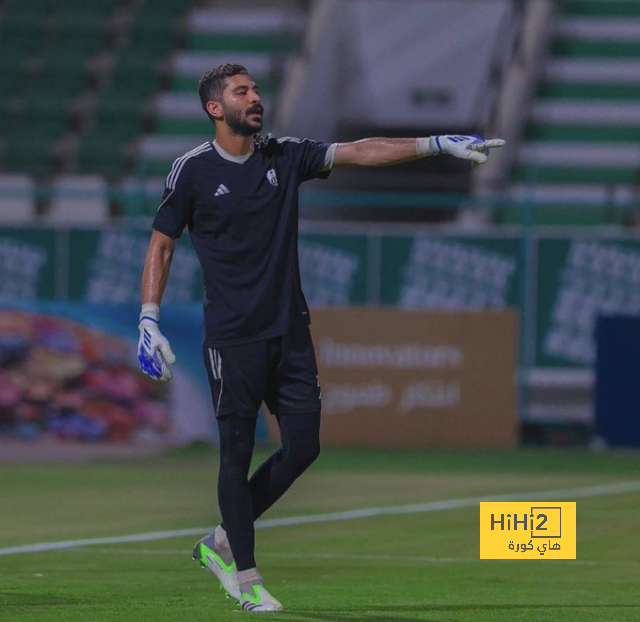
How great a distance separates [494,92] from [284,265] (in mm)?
20218

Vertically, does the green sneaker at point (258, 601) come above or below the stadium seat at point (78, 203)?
below

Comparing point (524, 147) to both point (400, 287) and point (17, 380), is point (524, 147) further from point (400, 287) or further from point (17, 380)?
point (17, 380)

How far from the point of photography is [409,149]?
315 inches

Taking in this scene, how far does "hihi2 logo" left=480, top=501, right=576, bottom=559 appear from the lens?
29.3ft

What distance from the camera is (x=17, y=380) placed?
1852cm

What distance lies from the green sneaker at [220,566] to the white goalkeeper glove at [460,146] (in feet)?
6.42

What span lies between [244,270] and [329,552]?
3.00 meters

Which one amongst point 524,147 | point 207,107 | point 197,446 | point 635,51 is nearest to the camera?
point 207,107

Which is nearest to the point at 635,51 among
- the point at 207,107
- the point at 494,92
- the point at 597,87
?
the point at 597,87

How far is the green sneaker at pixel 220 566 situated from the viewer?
817 centimetres

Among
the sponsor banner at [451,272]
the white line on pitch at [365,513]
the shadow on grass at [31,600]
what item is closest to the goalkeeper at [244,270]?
the shadow on grass at [31,600]

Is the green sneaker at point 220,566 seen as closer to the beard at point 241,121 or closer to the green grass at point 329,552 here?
the green grass at point 329,552

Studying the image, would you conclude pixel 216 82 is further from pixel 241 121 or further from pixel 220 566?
pixel 220 566

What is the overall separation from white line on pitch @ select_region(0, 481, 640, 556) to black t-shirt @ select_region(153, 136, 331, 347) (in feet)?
9.82
